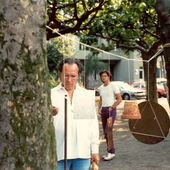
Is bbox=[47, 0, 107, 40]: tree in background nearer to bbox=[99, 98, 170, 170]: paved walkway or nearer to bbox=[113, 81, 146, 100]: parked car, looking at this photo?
bbox=[99, 98, 170, 170]: paved walkway

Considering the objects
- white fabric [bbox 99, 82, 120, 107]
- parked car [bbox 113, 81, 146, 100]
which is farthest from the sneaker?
parked car [bbox 113, 81, 146, 100]

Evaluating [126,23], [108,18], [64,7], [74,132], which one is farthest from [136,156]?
[108,18]

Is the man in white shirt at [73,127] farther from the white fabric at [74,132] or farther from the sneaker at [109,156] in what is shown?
the sneaker at [109,156]

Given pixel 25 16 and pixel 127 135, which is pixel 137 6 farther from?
pixel 25 16

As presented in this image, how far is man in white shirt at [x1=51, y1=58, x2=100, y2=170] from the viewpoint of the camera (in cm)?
340

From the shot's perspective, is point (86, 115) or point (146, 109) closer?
point (86, 115)

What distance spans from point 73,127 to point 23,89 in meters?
1.32

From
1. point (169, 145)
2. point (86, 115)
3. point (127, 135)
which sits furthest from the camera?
point (127, 135)

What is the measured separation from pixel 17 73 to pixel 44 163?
500 mm

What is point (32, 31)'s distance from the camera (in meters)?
2.21

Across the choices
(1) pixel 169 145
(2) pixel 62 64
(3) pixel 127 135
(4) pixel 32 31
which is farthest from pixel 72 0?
(4) pixel 32 31

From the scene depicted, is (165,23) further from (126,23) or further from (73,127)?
(126,23)

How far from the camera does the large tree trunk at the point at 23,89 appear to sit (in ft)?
6.93

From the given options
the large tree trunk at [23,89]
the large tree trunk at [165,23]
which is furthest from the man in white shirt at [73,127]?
the large tree trunk at [165,23]
